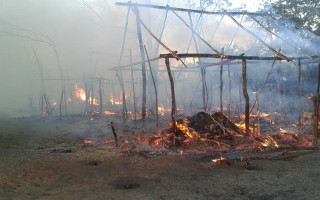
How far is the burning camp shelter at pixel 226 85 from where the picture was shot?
8.53 metres

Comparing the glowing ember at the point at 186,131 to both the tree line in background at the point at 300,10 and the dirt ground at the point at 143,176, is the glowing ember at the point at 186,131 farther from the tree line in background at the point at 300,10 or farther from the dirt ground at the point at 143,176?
the tree line in background at the point at 300,10

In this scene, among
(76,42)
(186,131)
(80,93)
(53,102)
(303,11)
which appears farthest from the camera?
(80,93)

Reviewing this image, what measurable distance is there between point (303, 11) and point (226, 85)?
8.69 meters

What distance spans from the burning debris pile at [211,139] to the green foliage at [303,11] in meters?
8.40

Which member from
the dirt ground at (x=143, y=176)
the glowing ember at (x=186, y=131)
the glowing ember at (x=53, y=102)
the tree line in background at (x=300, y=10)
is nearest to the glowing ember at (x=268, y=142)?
the dirt ground at (x=143, y=176)

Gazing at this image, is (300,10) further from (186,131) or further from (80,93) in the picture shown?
(80,93)

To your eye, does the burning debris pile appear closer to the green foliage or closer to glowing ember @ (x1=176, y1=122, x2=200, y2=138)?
glowing ember @ (x1=176, y1=122, x2=200, y2=138)

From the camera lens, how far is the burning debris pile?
26.7ft

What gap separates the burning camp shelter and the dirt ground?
805mm

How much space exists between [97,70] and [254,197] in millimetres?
21474

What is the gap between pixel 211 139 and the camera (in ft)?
28.7

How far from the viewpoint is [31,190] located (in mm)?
4727

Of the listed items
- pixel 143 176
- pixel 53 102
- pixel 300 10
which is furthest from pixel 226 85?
pixel 143 176

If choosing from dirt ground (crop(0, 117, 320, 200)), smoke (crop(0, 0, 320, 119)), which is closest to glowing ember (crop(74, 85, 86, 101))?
smoke (crop(0, 0, 320, 119))
